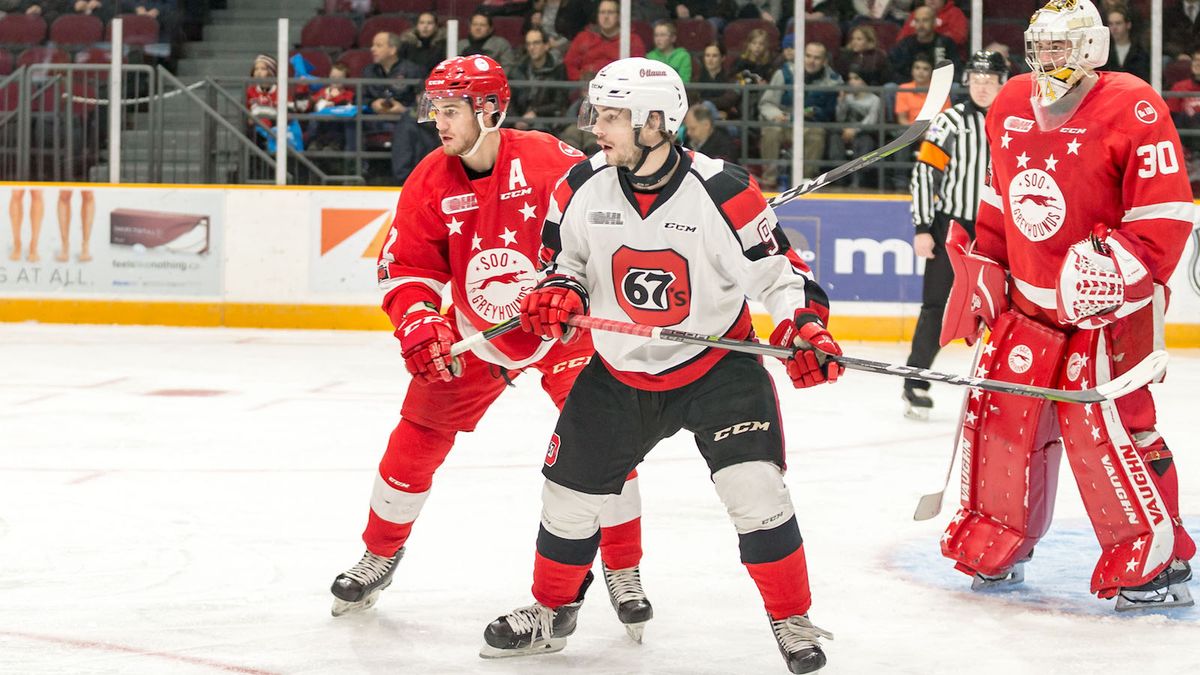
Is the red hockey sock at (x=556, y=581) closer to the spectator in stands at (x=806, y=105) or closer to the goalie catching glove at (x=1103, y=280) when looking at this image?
the goalie catching glove at (x=1103, y=280)

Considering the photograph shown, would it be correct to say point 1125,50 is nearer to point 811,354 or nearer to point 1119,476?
point 1119,476

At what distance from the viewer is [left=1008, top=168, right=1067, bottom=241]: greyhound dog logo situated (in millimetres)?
3201

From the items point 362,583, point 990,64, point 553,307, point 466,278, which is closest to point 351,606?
point 362,583

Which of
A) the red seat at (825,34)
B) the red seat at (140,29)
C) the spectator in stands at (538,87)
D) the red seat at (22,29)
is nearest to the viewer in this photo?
the red seat at (825,34)

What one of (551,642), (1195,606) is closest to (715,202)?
(551,642)

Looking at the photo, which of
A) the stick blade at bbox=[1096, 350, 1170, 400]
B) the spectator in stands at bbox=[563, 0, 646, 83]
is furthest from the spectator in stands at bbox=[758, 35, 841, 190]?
the stick blade at bbox=[1096, 350, 1170, 400]

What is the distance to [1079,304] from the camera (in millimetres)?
3074

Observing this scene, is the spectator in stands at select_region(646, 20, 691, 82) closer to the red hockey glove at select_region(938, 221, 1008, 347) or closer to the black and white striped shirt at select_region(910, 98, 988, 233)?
the black and white striped shirt at select_region(910, 98, 988, 233)

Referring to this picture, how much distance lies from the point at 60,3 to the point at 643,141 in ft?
28.8

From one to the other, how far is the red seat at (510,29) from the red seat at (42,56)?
9.10ft

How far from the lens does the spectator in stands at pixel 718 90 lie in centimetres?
834

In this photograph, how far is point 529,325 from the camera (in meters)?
2.75

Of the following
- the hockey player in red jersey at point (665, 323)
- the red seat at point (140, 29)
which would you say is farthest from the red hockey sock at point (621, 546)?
the red seat at point (140, 29)

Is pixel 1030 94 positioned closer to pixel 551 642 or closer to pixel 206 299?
pixel 551 642
